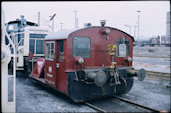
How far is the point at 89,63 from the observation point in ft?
21.5

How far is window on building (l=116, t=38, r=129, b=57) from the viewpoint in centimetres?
733

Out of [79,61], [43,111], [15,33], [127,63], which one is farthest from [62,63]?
[15,33]

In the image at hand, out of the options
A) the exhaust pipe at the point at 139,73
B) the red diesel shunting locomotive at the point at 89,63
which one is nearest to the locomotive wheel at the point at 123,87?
the red diesel shunting locomotive at the point at 89,63

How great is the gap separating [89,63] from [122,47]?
1.72 meters

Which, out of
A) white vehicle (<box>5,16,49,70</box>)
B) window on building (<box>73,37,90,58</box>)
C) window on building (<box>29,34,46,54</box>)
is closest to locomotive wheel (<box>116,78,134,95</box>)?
window on building (<box>73,37,90,58</box>)

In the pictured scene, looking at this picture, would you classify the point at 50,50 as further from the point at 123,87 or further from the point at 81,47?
the point at 123,87

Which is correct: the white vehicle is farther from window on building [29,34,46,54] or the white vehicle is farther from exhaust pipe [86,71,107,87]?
exhaust pipe [86,71,107,87]

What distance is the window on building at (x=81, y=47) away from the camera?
6.29 metres

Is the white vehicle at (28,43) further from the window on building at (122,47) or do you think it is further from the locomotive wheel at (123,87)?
the locomotive wheel at (123,87)

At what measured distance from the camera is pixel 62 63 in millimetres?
6402

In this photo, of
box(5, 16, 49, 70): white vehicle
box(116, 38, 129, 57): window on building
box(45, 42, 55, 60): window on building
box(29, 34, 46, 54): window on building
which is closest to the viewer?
box(45, 42, 55, 60): window on building

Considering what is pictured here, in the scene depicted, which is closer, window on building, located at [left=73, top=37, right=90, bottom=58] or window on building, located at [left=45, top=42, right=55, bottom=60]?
window on building, located at [left=73, top=37, right=90, bottom=58]

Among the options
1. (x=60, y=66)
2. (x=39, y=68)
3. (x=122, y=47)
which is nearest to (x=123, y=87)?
(x=122, y=47)

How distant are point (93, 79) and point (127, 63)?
7.41 feet
